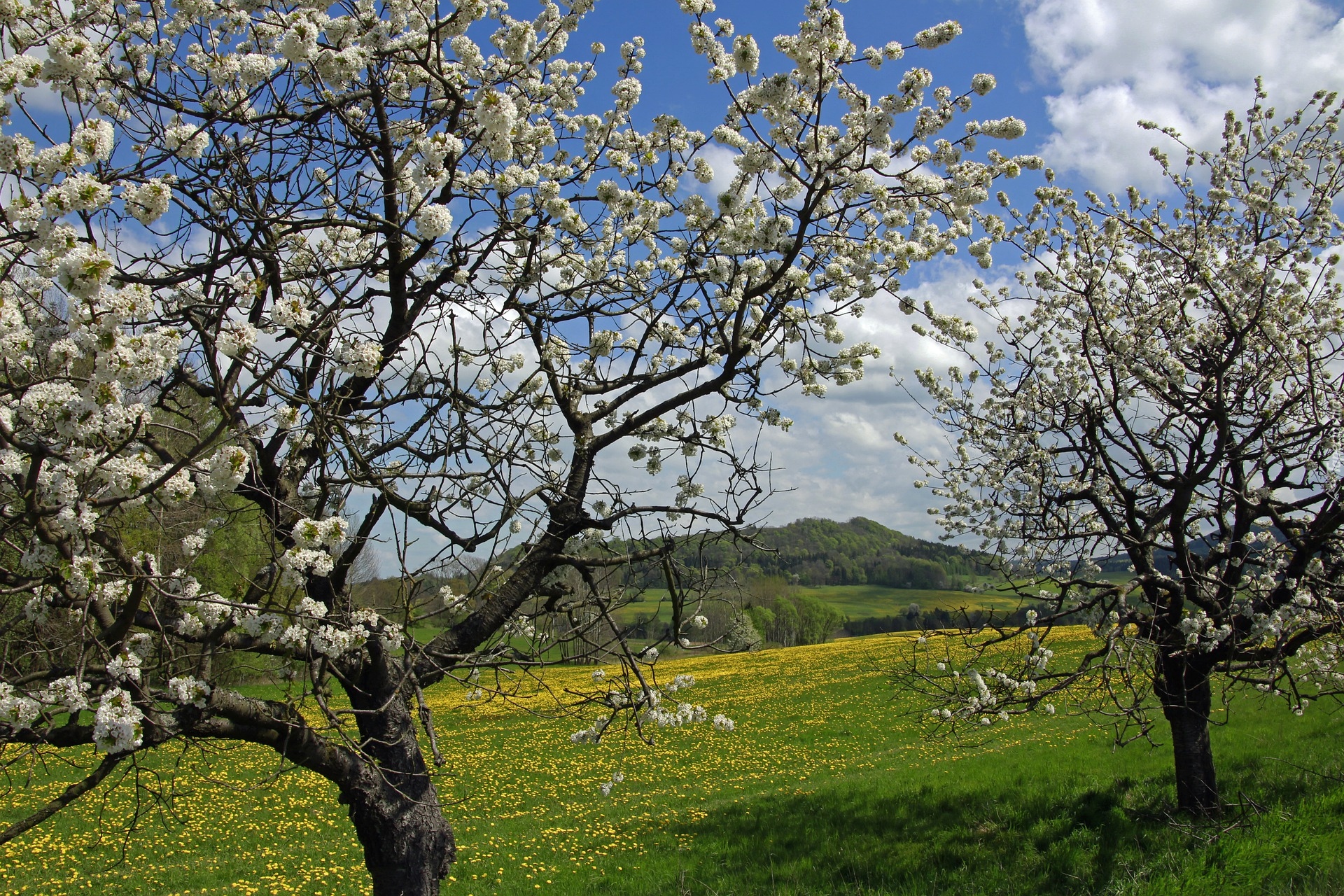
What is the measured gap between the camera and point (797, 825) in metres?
10.3

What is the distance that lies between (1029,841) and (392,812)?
7331 mm

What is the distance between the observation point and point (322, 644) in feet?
10.4

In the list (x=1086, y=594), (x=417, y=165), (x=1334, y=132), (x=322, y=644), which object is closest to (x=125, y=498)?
(x=322, y=644)

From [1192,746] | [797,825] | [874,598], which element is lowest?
[874,598]

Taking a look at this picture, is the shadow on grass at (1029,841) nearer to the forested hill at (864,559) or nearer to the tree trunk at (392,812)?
the tree trunk at (392,812)

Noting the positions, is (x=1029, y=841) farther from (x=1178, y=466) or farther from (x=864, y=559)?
(x=864, y=559)

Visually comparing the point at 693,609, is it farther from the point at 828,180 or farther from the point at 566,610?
the point at 828,180

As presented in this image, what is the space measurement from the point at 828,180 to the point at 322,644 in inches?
133

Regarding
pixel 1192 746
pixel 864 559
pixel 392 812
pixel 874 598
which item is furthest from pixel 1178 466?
pixel 864 559

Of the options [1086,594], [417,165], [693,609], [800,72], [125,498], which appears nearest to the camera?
[125,498]

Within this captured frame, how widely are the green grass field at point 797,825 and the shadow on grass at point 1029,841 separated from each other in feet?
0.10

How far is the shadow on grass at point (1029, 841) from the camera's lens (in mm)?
6695

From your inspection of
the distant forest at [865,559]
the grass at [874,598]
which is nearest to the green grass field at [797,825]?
the distant forest at [865,559]

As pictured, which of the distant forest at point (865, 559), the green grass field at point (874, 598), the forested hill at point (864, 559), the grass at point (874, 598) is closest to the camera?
the green grass field at point (874, 598)
